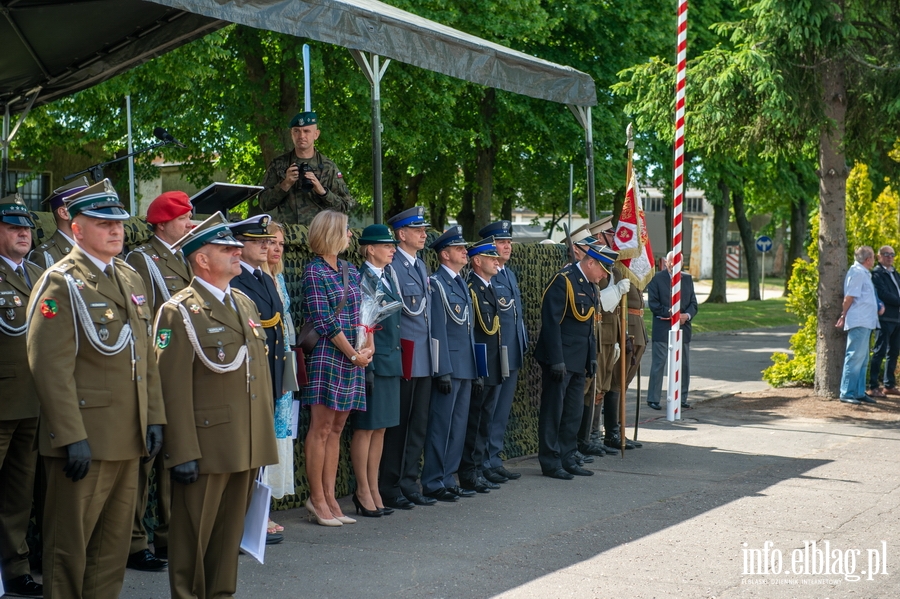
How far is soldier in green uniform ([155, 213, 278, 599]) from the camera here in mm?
5203

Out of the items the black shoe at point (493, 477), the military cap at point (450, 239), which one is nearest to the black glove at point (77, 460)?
the military cap at point (450, 239)

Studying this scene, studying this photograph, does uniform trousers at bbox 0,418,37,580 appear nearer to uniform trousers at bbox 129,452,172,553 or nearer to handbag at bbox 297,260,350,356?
uniform trousers at bbox 129,452,172,553

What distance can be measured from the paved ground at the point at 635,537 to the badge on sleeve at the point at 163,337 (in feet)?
5.19

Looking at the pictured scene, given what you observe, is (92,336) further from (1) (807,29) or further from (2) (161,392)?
(1) (807,29)

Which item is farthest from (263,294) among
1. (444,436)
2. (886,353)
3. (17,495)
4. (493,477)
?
(886,353)

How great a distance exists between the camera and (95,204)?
5086 mm

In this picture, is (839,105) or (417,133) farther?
(417,133)

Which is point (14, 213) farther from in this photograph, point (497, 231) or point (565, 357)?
point (565, 357)

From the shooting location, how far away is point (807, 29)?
44.8ft

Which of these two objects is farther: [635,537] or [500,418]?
[500,418]

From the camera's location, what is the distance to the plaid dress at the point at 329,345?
7.53m

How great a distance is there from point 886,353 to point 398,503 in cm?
985

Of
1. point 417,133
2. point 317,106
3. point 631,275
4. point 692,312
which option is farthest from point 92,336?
point 417,133

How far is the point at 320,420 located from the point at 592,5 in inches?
A: 787
